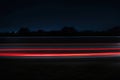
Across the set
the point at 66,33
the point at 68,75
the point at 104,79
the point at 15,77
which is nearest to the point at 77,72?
the point at 68,75

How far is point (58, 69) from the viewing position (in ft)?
37.1

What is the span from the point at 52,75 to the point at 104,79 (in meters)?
1.65

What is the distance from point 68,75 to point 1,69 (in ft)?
8.30

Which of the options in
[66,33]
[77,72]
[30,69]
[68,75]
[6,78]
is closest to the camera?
[6,78]

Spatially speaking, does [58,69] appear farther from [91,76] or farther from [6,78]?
[6,78]

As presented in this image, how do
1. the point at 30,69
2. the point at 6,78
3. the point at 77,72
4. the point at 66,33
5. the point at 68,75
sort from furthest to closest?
the point at 66,33
the point at 30,69
the point at 77,72
the point at 68,75
the point at 6,78

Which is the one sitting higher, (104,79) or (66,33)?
(66,33)

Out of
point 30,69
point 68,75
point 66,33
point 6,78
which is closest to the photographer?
point 6,78

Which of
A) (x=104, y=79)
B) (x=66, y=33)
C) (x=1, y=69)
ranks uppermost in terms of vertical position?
(x=66, y=33)

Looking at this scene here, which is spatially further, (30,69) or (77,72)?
(30,69)

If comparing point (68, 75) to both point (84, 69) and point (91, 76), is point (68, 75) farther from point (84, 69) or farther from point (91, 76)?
point (84, 69)

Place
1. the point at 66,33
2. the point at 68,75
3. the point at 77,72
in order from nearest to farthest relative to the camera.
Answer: the point at 68,75, the point at 77,72, the point at 66,33

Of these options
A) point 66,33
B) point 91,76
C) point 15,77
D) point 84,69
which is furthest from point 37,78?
point 66,33

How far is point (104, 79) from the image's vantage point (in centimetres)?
927
